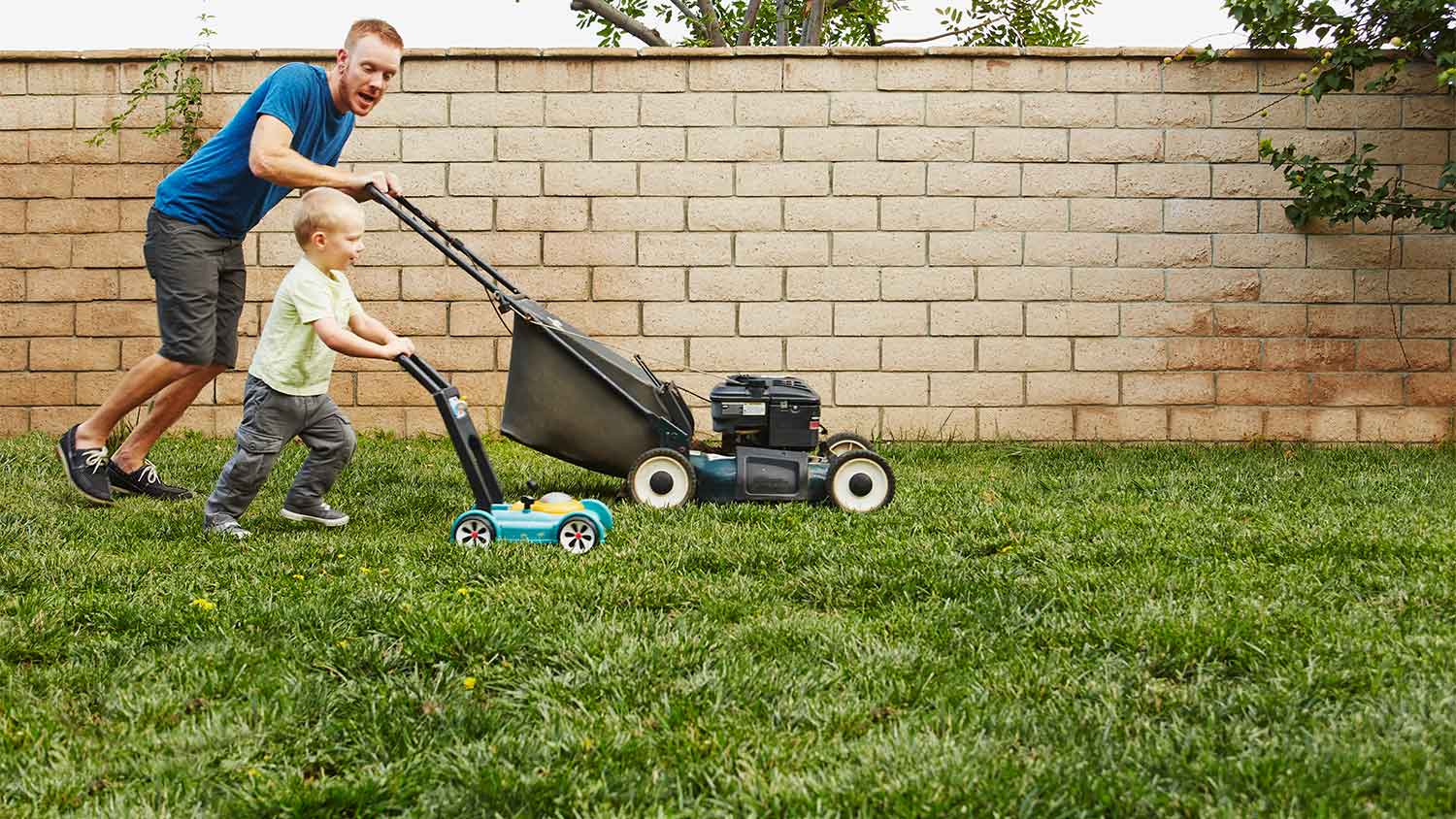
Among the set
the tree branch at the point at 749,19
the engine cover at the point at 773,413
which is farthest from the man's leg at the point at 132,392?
the tree branch at the point at 749,19

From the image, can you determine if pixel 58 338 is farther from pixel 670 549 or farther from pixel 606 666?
pixel 606 666

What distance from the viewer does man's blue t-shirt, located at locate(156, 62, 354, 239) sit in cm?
394

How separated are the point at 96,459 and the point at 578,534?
1.98 meters

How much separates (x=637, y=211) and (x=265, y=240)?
1937 millimetres

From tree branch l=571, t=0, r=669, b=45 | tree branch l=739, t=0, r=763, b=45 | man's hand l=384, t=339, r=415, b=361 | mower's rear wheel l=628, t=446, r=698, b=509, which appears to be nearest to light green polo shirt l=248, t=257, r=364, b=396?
man's hand l=384, t=339, r=415, b=361

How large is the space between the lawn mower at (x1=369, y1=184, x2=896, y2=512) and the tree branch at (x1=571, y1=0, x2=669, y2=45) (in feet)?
22.2

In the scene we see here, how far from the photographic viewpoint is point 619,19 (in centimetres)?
1056

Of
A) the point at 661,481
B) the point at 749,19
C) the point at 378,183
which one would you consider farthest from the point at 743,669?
the point at 749,19

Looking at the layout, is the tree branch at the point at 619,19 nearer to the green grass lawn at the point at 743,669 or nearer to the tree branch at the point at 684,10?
the tree branch at the point at 684,10

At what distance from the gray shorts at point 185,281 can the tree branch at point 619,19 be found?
22.1 ft

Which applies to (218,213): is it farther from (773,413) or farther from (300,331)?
(773,413)

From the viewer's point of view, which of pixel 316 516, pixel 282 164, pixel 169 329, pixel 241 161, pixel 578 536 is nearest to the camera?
pixel 578 536

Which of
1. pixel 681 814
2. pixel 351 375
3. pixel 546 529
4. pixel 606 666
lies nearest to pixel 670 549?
pixel 546 529

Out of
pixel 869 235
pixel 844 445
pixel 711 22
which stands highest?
pixel 711 22
